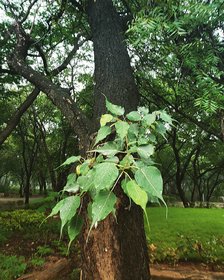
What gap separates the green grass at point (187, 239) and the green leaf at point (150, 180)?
16.8 feet

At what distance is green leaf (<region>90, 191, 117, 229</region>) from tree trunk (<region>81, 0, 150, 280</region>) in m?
0.62

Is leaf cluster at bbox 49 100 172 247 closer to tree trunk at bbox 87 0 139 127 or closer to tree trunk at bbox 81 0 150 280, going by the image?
tree trunk at bbox 81 0 150 280

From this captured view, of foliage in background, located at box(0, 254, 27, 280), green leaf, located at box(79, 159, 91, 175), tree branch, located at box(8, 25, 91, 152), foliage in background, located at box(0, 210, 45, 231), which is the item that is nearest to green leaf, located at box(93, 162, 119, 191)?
green leaf, located at box(79, 159, 91, 175)

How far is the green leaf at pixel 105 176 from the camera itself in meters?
0.90

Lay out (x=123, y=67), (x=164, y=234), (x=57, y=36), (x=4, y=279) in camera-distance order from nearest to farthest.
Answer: (x=123, y=67) < (x=4, y=279) < (x=164, y=234) < (x=57, y=36)

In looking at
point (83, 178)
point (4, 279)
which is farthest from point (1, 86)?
point (83, 178)

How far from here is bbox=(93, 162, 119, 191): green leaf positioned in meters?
0.90

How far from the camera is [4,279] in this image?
491 centimetres

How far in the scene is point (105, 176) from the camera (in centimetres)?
92

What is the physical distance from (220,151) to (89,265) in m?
17.8

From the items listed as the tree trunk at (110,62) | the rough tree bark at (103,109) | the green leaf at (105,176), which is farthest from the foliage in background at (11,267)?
the green leaf at (105,176)

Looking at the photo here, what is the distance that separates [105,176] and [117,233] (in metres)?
1.37

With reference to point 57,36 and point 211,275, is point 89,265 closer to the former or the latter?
point 211,275

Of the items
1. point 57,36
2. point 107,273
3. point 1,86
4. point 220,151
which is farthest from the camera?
point 220,151
